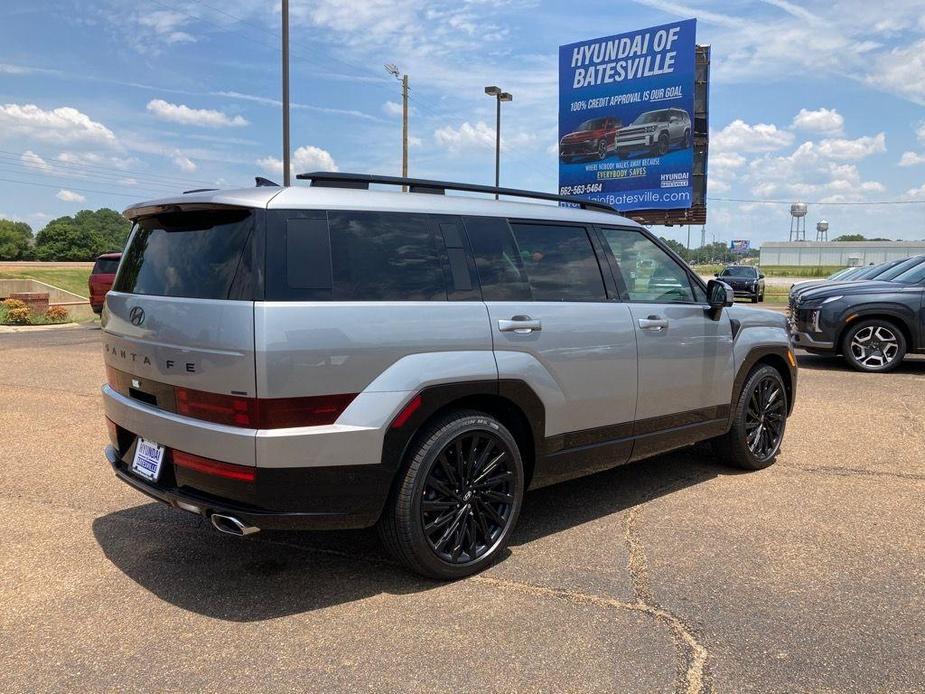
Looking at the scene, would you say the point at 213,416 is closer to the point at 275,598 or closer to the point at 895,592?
the point at 275,598

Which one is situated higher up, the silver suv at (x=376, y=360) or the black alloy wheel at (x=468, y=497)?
the silver suv at (x=376, y=360)

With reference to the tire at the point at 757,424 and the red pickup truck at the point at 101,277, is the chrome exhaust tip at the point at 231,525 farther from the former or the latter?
the red pickup truck at the point at 101,277

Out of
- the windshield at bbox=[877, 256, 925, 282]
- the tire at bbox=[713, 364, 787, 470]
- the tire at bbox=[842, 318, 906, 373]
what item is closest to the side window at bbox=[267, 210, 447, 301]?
the tire at bbox=[713, 364, 787, 470]

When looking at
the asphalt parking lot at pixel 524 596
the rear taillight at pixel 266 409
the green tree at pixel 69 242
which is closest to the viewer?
the asphalt parking lot at pixel 524 596

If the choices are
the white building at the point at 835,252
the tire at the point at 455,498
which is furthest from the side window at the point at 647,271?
the white building at the point at 835,252

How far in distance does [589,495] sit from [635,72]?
22.8m

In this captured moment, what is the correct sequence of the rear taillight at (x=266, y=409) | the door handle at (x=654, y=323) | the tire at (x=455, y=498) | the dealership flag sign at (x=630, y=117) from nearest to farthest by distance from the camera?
the rear taillight at (x=266, y=409) → the tire at (x=455, y=498) → the door handle at (x=654, y=323) → the dealership flag sign at (x=630, y=117)

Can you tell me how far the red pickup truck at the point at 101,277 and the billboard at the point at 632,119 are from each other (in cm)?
1634

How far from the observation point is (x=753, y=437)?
212 inches

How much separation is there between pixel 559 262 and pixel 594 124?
23153 millimetres

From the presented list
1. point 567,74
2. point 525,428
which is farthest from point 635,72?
point 525,428

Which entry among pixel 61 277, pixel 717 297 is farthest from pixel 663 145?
pixel 61 277

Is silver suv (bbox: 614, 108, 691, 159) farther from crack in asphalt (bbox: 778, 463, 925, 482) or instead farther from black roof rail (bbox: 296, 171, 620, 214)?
black roof rail (bbox: 296, 171, 620, 214)

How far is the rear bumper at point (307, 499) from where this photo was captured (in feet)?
9.90
